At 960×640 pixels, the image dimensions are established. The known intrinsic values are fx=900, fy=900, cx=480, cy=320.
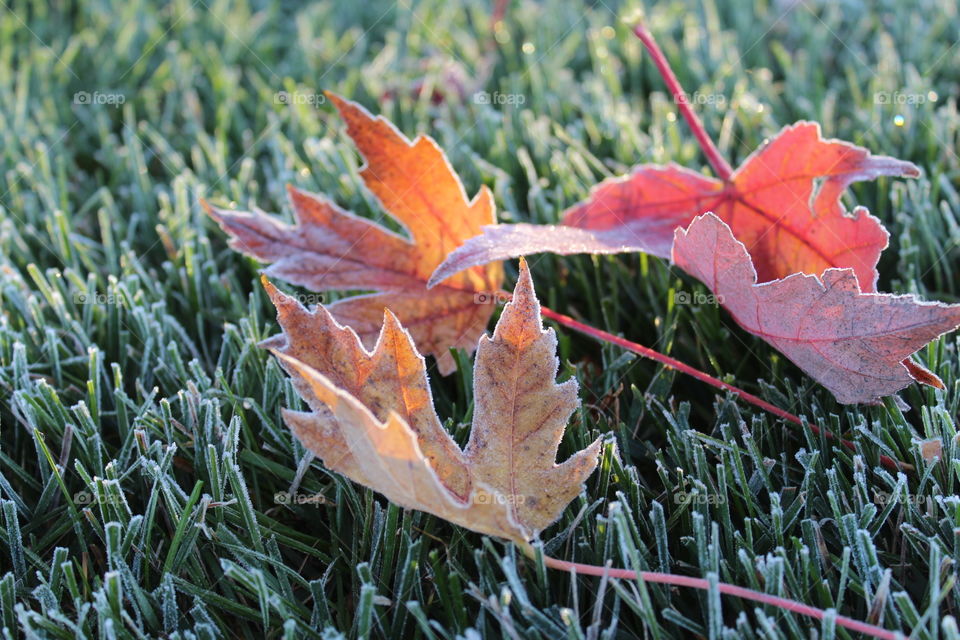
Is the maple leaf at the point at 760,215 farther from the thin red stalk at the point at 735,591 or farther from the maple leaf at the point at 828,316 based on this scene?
the thin red stalk at the point at 735,591

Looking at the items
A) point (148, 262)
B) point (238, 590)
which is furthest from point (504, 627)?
point (148, 262)

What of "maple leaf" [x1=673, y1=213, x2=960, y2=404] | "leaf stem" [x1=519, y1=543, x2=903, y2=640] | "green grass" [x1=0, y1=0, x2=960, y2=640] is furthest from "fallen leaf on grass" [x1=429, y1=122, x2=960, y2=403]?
"leaf stem" [x1=519, y1=543, x2=903, y2=640]

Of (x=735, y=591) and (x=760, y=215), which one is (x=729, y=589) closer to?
(x=735, y=591)

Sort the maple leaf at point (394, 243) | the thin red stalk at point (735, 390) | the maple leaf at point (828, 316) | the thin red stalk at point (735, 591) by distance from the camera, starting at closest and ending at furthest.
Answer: the thin red stalk at point (735, 591) → the maple leaf at point (828, 316) → the thin red stalk at point (735, 390) → the maple leaf at point (394, 243)

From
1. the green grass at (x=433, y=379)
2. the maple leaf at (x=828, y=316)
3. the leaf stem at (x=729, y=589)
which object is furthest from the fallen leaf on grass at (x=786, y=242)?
the leaf stem at (x=729, y=589)

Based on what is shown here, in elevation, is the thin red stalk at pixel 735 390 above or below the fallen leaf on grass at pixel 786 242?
below

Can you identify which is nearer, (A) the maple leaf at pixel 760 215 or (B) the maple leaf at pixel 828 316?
(B) the maple leaf at pixel 828 316

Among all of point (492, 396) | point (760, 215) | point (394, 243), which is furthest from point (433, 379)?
point (760, 215)
